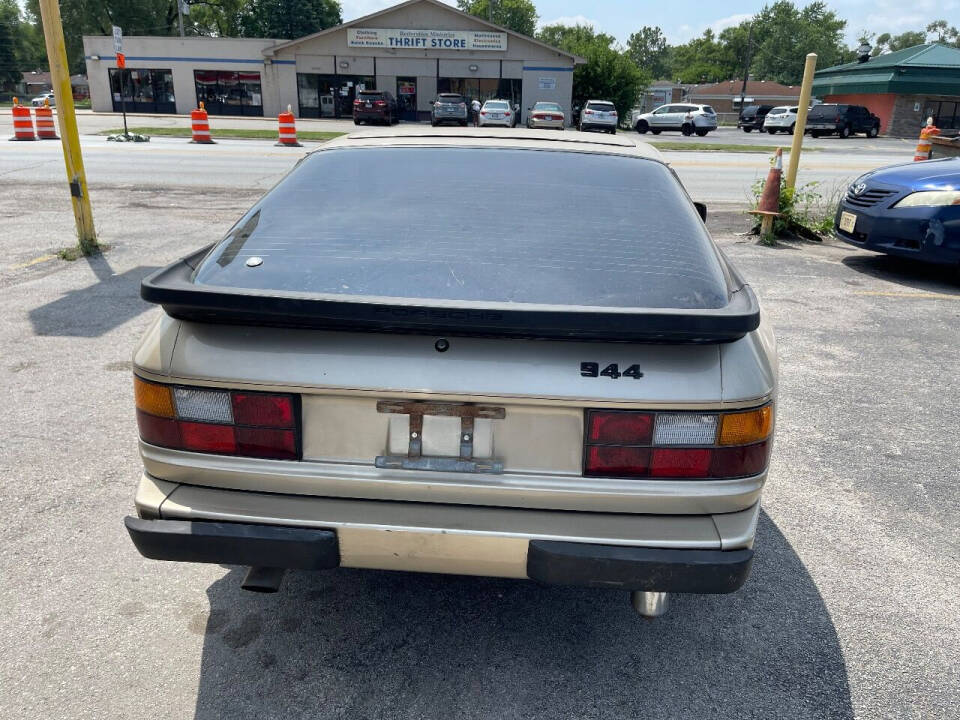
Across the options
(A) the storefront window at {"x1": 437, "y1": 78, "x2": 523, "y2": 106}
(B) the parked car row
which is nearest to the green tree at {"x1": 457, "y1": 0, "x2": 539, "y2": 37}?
(A) the storefront window at {"x1": 437, "y1": 78, "x2": 523, "y2": 106}

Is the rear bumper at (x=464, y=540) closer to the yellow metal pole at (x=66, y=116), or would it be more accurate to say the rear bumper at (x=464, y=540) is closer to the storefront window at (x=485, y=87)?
the yellow metal pole at (x=66, y=116)

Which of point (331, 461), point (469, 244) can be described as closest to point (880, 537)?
point (469, 244)

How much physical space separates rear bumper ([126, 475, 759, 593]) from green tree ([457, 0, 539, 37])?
9284 cm

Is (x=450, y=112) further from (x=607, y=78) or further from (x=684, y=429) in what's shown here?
(x=684, y=429)

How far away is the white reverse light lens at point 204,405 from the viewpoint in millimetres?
2227

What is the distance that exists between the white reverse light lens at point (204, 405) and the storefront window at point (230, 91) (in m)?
47.3

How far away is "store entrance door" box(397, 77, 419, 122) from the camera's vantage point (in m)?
43.8

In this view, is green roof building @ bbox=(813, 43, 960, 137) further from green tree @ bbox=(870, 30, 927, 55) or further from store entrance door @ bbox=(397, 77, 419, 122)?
green tree @ bbox=(870, 30, 927, 55)

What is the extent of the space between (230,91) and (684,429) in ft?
160

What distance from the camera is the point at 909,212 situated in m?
7.68

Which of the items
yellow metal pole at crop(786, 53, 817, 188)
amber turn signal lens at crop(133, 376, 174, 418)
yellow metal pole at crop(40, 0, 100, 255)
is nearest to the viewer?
amber turn signal lens at crop(133, 376, 174, 418)

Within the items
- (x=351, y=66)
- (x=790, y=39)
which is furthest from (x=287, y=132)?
(x=790, y=39)

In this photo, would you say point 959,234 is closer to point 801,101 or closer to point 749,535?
point 801,101

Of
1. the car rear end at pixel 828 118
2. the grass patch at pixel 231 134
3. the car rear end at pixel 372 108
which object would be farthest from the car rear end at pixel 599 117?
the car rear end at pixel 828 118
